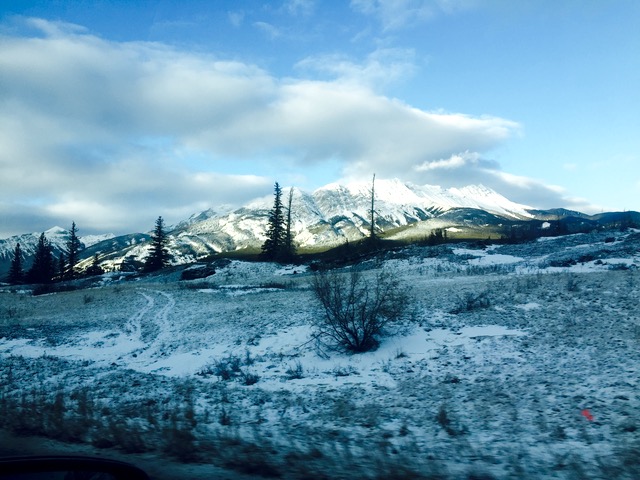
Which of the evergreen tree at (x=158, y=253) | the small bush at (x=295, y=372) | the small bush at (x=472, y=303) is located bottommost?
the small bush at (x=295, y=372)

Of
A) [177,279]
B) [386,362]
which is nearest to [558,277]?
[386,362]

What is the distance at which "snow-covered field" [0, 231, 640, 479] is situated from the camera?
19.4 feet

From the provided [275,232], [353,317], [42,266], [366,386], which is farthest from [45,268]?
[366,386]

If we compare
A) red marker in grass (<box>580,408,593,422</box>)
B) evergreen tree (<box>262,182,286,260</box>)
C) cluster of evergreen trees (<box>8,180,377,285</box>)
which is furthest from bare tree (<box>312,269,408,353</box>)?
evergreen tree (<box>262,182,286,260</box>)

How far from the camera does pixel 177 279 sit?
51062mm

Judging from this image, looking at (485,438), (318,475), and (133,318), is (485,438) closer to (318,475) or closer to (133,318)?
(318,475)

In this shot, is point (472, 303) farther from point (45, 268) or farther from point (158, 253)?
point (45, 268)

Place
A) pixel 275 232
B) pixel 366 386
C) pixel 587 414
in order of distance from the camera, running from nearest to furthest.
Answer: pixel 587 414 < pixel 366 386 < pixel 275 232

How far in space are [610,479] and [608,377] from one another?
5.43 meters

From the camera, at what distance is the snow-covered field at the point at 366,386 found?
19.4 feet

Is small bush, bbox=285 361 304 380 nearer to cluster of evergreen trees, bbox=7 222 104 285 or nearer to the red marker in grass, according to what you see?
the red marker in grass

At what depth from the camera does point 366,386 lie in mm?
10914

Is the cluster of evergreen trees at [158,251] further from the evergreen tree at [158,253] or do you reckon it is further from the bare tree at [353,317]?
the bare tree at [353,317]

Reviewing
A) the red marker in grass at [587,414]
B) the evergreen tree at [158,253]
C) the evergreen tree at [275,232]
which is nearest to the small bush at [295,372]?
the red marker in grass at [587,414]
